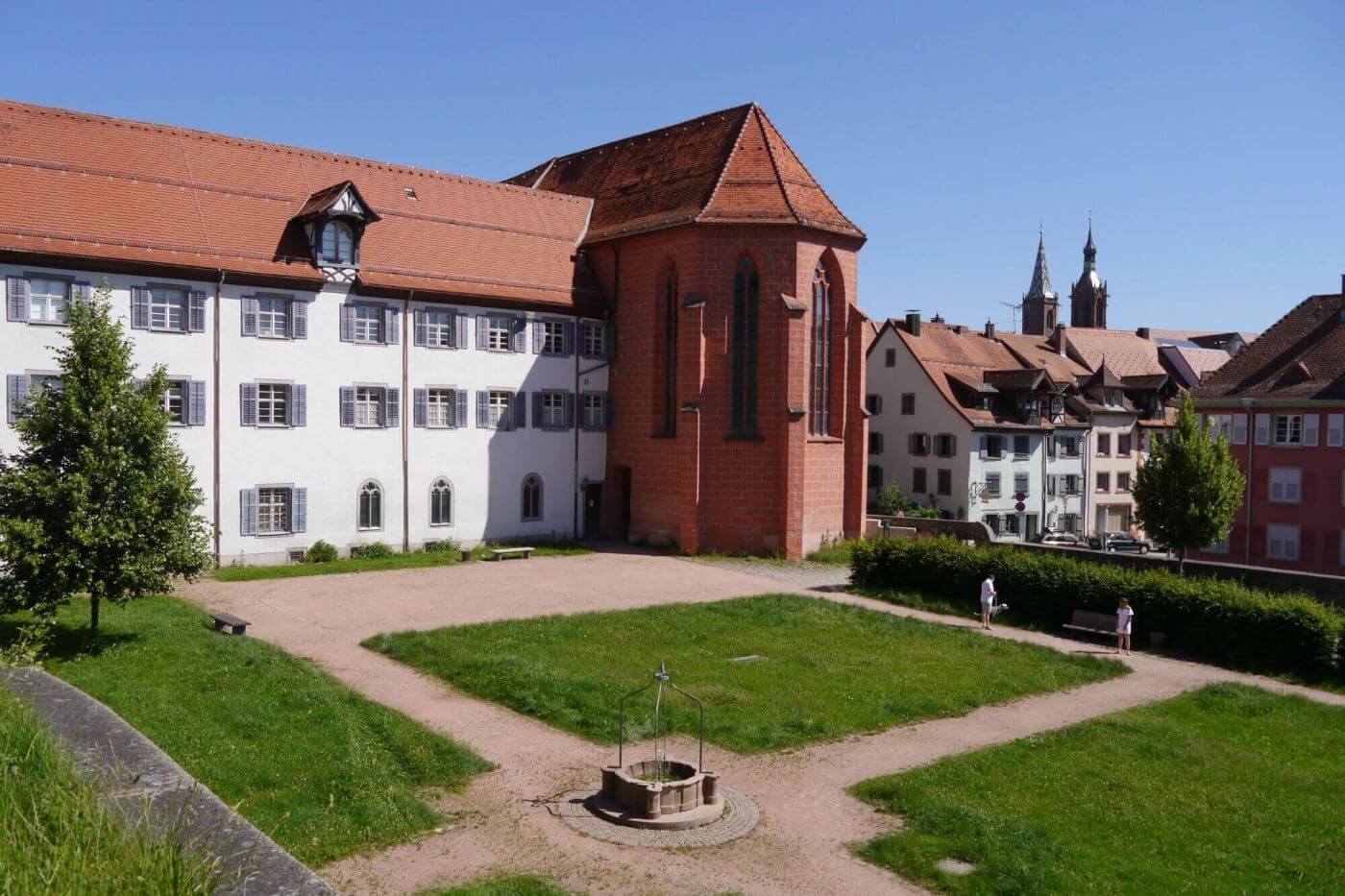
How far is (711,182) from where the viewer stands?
36.6 meters

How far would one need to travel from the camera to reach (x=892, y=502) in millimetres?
50125

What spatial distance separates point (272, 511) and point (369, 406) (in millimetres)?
4306

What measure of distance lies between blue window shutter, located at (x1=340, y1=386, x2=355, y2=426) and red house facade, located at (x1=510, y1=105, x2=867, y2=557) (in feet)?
32.6

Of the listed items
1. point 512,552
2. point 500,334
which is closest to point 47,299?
point 500,334

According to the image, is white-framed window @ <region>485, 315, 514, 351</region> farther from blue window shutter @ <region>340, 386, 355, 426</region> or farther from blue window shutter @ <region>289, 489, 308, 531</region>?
blue window shutter @ <region>289, 489, 308, 531</region>

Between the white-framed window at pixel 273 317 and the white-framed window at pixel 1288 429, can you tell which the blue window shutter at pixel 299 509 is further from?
the white-framed window at pixel 1288 429

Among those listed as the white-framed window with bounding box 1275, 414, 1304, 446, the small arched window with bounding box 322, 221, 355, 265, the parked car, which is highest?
the small arched window with bounding box 322, 221, 355, 265

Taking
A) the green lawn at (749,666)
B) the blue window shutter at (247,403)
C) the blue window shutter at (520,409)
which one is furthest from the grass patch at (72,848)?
the blue window shutter at (520,409)

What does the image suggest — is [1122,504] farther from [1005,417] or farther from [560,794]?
[560,794]

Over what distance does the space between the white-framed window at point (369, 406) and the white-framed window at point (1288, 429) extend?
116 feet

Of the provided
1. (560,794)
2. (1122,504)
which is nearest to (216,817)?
(560,794)

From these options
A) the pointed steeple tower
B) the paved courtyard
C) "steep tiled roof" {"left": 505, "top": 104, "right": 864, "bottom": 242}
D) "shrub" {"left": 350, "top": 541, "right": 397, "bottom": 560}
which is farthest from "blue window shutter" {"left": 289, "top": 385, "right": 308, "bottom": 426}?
the pointed steeple tower

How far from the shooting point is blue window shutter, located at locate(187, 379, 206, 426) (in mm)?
28719

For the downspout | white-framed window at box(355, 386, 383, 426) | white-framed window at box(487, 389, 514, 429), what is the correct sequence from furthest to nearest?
white-framed window at box(487, 389, 514, 429), white-framed window at box(355, 386, 383, 426), the downspout
